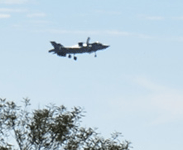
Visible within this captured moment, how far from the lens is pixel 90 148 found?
2899 inches

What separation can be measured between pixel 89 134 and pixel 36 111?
6.73 m

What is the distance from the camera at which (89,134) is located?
7506 cm

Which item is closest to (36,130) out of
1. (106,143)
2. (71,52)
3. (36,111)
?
(36,111)

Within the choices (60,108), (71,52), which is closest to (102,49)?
(71,52)

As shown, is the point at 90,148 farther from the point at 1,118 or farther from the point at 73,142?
the point at 1,118

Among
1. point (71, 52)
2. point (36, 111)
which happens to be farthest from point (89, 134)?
point (71, 52)

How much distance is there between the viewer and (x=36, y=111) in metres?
75.8

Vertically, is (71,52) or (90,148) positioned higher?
(71,52)

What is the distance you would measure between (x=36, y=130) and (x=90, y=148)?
6672mm

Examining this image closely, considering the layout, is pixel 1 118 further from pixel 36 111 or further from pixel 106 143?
pixel 106 143

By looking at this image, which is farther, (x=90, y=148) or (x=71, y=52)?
(x=71, y=52)

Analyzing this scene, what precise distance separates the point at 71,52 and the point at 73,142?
6251cm

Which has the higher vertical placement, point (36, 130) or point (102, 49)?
point (102, 49)

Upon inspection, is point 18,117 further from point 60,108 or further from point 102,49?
point 102,49
